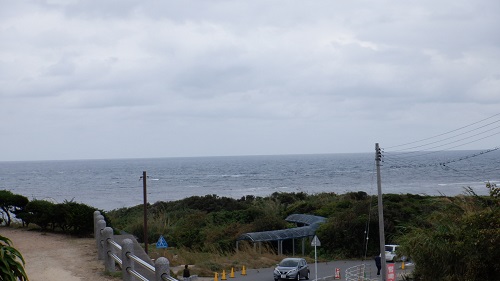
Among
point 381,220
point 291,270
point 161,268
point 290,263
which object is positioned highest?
point 161,268

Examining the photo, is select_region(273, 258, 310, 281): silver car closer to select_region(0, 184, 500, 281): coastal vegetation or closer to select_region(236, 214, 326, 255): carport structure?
select_region(0, 184, 500, 281): coastal vegetation

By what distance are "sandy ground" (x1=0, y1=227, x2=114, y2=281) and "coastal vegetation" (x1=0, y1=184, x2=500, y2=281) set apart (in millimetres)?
807

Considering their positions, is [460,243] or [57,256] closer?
[57,256]

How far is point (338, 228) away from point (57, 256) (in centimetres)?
3504

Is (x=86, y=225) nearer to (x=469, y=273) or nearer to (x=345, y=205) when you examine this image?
(x=469, y=273)

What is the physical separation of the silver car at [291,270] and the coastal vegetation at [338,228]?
3646 millimetres

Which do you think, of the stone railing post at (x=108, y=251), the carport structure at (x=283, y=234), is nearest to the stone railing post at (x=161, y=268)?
the stone railing post at (x=108, y=251)

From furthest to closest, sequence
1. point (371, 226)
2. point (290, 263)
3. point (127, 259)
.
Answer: point (371, 226)
point (290, 263)
point (127, 259)

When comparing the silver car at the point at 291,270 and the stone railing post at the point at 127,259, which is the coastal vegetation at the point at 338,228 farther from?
the stone railing post at the point at 127,259

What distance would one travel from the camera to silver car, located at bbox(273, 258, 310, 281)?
3123cm

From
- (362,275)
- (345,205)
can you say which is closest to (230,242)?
(362,275)

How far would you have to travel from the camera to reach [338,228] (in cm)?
4738

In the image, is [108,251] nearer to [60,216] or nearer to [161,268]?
[161,268]

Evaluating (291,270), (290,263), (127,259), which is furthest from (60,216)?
(290,263)
